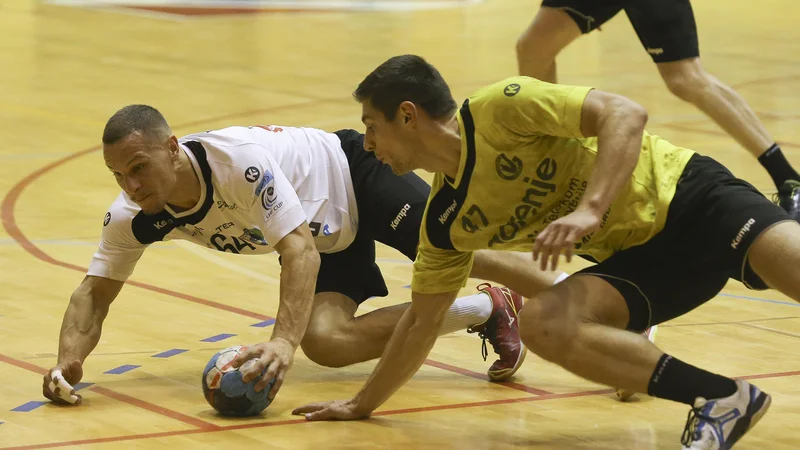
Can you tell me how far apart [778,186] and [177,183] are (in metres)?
2.83

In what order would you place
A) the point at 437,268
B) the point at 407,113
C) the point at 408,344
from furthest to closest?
the point at 408,344 < the point at 437,268 < the point at 407,113

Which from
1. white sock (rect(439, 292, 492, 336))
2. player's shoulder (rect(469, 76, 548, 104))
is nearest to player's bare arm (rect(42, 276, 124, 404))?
white sock (rect(439, 292, 492, 336))

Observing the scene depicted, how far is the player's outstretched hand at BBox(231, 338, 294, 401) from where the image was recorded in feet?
15.6

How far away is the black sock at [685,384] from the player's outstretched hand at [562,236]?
582mm

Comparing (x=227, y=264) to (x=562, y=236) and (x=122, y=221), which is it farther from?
(x=562, y=236)

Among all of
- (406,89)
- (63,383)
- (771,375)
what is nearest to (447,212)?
(406,89)

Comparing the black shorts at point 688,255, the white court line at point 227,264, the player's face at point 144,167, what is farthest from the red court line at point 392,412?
the white court line at point 227,264

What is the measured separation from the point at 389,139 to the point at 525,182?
1.53 feet

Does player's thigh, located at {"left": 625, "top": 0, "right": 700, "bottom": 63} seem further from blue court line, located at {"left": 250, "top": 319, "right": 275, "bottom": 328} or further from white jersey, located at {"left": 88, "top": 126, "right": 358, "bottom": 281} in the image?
blue court line, located at {"left": 250, "top": 319, "right": 275, "bottom": 328}

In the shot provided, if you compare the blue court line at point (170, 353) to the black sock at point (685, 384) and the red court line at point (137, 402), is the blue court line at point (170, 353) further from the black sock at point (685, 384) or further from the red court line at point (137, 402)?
the black sock at point (685, 384)

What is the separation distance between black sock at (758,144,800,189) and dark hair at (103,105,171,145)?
2.93 meters

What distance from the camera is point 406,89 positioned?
433 cm

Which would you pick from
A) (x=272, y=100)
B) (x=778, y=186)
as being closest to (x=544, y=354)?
(x=778, y=186)

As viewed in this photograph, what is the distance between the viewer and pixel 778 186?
6203 millimetres
